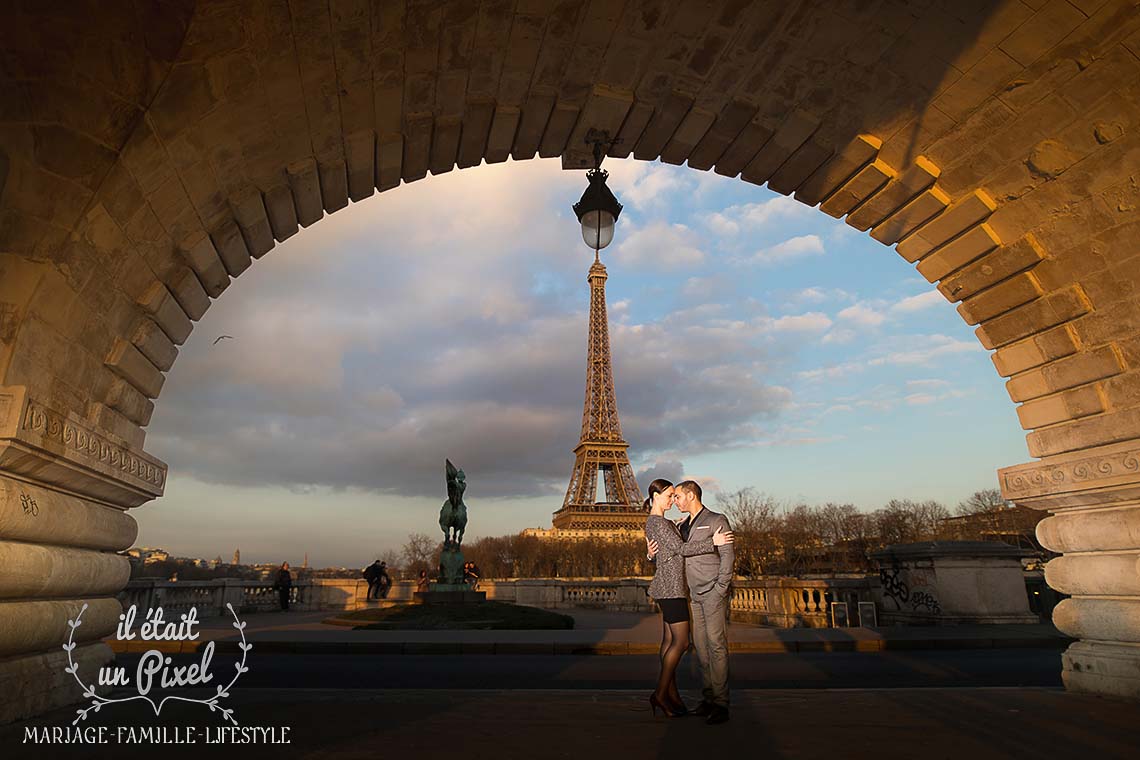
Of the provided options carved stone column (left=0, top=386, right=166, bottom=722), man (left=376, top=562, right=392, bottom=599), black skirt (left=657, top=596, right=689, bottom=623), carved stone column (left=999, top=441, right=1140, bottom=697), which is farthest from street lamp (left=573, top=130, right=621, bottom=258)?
man (left=376, top=562, right=392, bottom=599)

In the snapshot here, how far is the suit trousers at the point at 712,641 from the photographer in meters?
4.61

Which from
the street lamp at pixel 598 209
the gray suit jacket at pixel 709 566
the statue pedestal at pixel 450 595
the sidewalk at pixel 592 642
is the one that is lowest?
the sidewalk at pixel 592 642

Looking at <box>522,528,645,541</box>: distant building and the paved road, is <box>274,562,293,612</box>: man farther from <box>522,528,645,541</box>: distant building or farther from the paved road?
<box>522,528,645,541</box>: distant building

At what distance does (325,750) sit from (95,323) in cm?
307

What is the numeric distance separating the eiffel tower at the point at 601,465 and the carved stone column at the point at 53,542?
6674 centimetres

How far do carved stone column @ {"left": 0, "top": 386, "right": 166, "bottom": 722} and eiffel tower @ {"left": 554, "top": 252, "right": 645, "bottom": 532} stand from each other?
66739 mm

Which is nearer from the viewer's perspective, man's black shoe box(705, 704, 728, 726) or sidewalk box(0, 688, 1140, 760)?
sidewalk box(0, 688, 1140, 760)

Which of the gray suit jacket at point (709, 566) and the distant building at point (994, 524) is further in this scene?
the distant building at point (994, 524)

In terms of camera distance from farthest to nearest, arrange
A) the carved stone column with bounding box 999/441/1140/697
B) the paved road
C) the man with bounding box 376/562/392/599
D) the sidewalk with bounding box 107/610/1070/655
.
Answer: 1. the man with bounding box 376/562/392/599
2. the sidewalk with bounding box 107/610/1070/655
3. the paved road
4. the carved stone column with bounding box 999/441/1140/697

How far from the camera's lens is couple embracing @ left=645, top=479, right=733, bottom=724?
Result: 183 inches

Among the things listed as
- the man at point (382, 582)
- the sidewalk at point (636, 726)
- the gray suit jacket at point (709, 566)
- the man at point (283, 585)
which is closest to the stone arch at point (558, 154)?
the sidewalk at point (636, 726)

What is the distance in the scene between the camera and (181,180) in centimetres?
441

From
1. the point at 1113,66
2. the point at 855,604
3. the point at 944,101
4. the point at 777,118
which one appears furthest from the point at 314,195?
the point at 855,604

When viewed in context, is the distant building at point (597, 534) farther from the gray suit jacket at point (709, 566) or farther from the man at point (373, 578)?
the gray suit jacket at point (709, 566)
